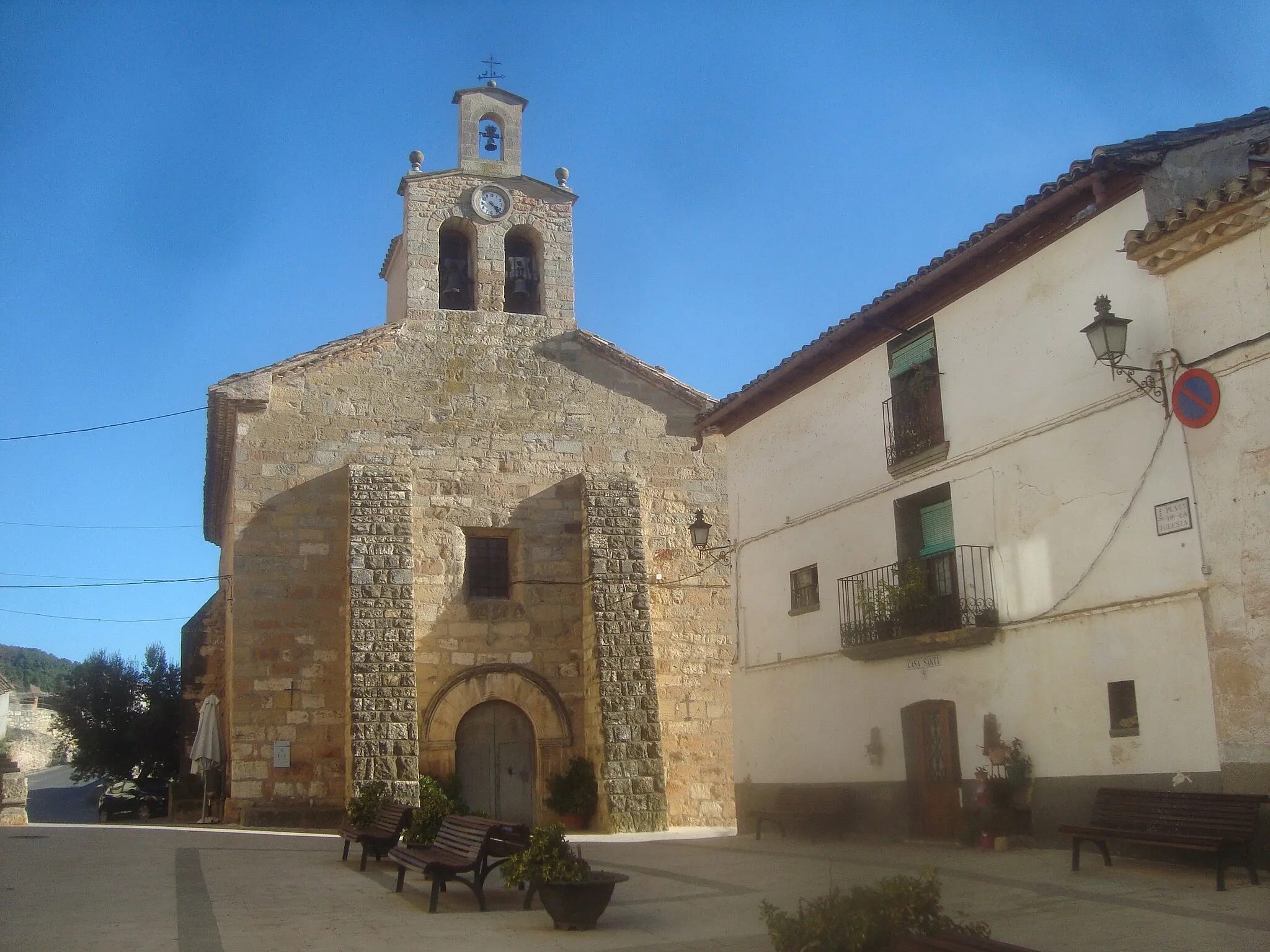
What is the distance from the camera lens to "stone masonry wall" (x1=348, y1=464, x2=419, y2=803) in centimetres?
1658

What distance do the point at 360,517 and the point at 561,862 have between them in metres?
10.7

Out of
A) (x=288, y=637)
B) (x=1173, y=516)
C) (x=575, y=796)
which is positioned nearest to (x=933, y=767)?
(x=1173, y=516)

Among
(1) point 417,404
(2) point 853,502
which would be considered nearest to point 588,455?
(1) point 417,404

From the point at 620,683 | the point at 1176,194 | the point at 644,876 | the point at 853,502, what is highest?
the point at 1176,194

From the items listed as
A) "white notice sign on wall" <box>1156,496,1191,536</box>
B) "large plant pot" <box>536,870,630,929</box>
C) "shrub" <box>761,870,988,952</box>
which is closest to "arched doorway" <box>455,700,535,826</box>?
"large plant pot" <box>536,870,630,929</box>

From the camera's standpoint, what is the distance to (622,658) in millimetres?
18016

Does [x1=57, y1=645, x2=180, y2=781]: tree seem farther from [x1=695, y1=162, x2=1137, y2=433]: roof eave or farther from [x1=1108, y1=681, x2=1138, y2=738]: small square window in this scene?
[x1=1108, y1=681, x2=1138, y2=738]: small square window

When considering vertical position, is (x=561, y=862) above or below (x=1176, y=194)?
below

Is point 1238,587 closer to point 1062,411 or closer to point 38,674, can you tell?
point 1062,411

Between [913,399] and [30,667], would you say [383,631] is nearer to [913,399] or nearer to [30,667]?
[913,399]

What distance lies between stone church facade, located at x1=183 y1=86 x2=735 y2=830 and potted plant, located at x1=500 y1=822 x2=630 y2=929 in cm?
889

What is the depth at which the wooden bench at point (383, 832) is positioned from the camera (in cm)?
1133

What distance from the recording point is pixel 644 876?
10.8 meters

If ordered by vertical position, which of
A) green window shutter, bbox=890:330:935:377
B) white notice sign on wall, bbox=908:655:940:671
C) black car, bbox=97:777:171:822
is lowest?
black car, bbox=97:777:171:822
